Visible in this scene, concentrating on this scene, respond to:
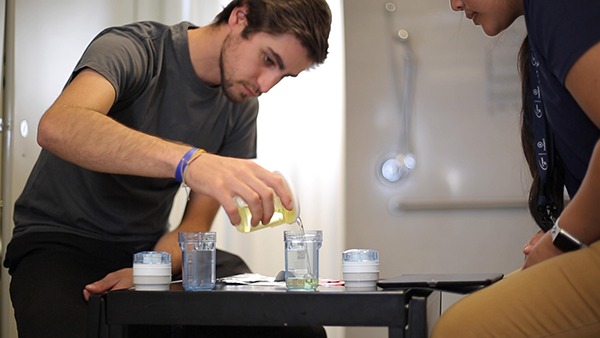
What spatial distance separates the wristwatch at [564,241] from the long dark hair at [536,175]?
0.80ft

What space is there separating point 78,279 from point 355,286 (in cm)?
58

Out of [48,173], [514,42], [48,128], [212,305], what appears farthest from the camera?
[514,42]

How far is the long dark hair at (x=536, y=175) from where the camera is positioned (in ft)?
4.05

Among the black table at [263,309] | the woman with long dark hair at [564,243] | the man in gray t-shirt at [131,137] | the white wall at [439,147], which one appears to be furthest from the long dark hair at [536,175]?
the white wall at [439,147]

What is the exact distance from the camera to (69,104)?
1.38 metres

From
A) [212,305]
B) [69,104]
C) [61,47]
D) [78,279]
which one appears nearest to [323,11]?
[69,104]

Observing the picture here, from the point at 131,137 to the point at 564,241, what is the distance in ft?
2.27

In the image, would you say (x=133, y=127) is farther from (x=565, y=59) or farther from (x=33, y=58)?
(x=565, y=59)

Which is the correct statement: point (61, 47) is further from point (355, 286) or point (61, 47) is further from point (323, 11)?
point (355, 286)

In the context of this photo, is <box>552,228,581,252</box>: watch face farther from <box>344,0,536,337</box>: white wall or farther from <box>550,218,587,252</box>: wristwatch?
<box>344,0,536,337</box>: white wall

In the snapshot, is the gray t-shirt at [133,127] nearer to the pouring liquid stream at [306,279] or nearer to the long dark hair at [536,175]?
the pouring liquid stream at [306,279]

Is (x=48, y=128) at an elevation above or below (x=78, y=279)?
above

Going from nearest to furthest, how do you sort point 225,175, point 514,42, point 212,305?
point 212,305
point 225,175
point 514,42

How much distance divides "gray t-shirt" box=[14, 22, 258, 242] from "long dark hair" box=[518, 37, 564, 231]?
71 centimetres
